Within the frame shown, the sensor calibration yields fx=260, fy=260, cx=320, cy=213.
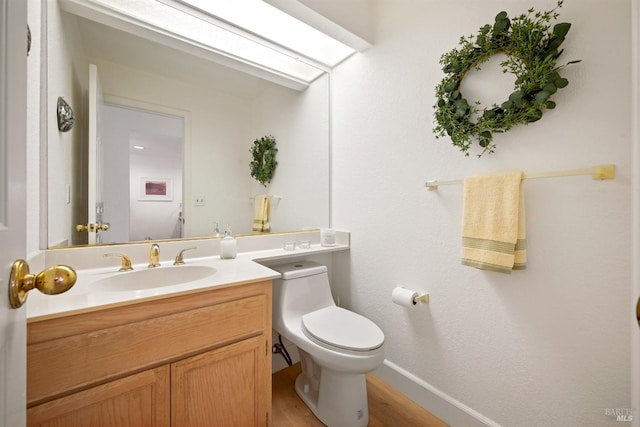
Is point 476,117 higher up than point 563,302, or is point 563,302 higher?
point 476,117

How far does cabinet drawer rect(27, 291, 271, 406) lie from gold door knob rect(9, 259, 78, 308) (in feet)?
1.47

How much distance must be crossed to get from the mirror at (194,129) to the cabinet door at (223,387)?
0.73 meters

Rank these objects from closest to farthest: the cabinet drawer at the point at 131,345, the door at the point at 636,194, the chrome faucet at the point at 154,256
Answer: the door at the point at 636,194 → the cabinet drawer at the point at 131,345 → the chrome faucet at the point at 154,256

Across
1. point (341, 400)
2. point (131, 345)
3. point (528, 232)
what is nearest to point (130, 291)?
point (131, 345)

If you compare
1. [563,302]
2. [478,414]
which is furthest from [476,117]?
[478,414]

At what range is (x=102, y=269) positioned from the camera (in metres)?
1.20

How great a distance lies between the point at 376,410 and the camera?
142 centimetres

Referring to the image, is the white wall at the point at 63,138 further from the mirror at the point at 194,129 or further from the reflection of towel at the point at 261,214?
the reflection of towel at the point at 261,214

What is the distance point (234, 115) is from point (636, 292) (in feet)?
6.06

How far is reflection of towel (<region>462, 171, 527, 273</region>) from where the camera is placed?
3.41ft

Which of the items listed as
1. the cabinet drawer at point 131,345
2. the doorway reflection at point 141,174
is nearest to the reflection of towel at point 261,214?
the doorway reflection at point 141,174

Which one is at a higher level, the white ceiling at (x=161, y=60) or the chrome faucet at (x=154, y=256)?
the white ceiling at (x=161, y=60)

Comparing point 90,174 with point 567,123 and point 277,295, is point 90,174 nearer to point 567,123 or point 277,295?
point 277,295

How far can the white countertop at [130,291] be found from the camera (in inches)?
30.3
